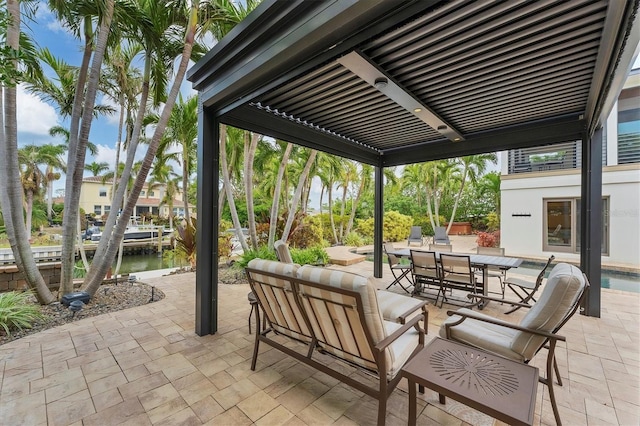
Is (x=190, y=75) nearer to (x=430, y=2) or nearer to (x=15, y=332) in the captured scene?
(x=430, y=2)

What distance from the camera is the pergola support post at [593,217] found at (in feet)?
12.9

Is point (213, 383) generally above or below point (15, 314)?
below

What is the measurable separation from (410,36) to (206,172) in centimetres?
272

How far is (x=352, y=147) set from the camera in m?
5.57

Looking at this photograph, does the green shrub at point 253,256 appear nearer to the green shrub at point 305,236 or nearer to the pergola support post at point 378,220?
the green shrub at point 305,236

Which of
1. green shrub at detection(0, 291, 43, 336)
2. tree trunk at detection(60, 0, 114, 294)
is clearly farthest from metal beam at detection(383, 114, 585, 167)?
green shrub at detection(0, 291, 43, 336)

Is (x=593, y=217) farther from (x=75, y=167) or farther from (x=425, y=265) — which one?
(x=75, y=167)

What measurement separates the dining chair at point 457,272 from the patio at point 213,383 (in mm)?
1113

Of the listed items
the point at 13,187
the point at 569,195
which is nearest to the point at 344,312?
the point at 13,187

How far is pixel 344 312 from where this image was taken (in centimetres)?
183

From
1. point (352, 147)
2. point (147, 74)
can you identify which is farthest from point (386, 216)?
point (147, 74)

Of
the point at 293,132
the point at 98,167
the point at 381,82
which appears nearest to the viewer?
the point at 381,82

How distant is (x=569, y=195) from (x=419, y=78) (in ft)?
31.9

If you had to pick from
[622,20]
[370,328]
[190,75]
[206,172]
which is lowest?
[370,328]
